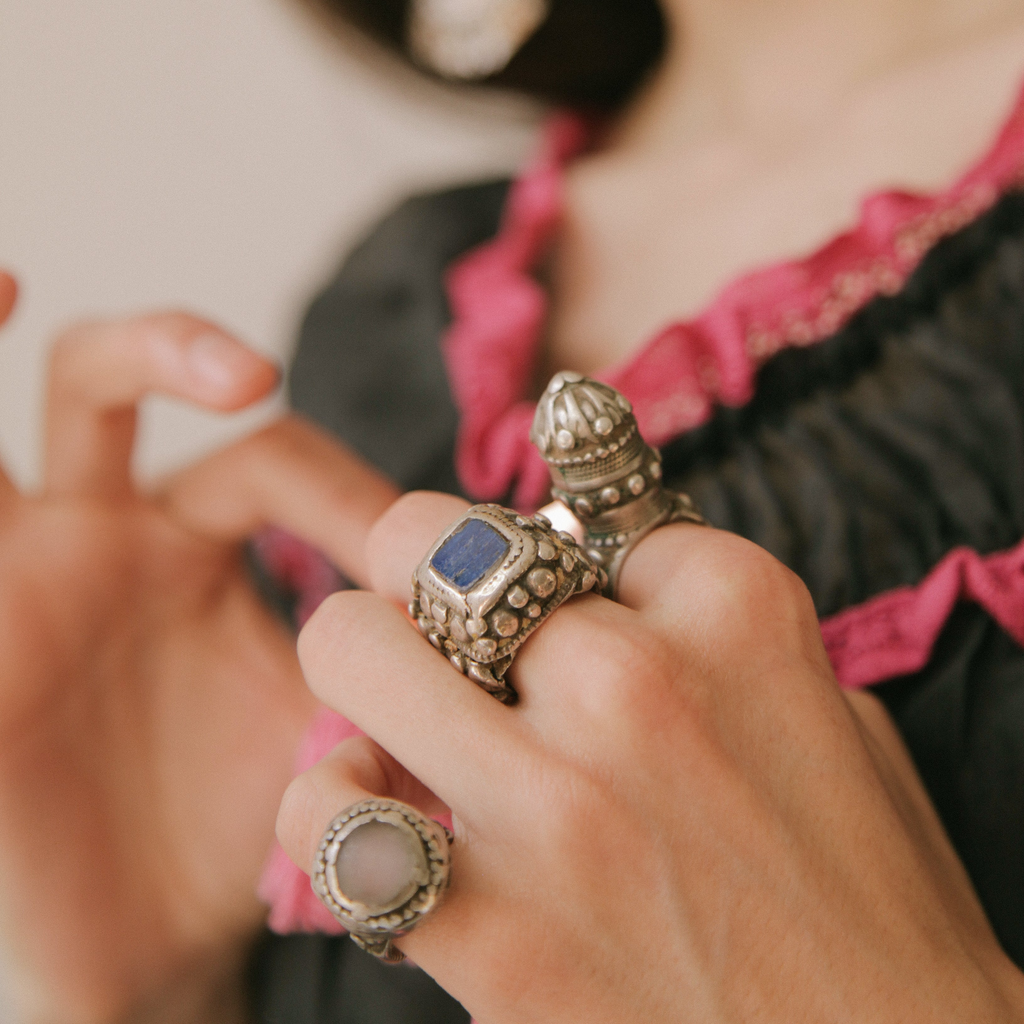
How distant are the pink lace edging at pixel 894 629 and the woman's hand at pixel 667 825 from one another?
0.58ft

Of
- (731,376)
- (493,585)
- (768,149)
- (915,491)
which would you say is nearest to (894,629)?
(915,491)

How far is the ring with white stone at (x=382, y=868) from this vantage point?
321 mm

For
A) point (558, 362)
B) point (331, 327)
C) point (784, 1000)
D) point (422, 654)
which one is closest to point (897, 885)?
point (784, 1000)

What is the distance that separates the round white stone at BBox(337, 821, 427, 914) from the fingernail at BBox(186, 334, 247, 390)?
0.34m

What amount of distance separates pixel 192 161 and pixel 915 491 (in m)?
1.01

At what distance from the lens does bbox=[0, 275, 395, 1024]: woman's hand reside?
59 cm

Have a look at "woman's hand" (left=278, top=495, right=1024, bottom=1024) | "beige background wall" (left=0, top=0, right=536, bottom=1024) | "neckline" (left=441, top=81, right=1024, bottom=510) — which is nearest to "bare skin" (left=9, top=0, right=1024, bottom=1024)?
"woman's hand" (left=278, top=495, right=1024, bottom=1024)

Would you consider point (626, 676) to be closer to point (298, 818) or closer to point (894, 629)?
point (298, 818)

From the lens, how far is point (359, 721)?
1.23ft

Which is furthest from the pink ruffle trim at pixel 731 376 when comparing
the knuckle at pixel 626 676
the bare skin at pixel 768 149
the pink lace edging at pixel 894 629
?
the knuckle at pixel 626 676

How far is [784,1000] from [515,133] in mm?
1346

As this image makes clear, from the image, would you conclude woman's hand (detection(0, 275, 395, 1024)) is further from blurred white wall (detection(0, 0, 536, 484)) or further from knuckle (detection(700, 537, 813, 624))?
knuckle (detection(700, 537, 813, 624))

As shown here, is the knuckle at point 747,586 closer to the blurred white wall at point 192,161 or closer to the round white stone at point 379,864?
the round white stone at point 379,864

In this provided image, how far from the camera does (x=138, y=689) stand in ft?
2.22
